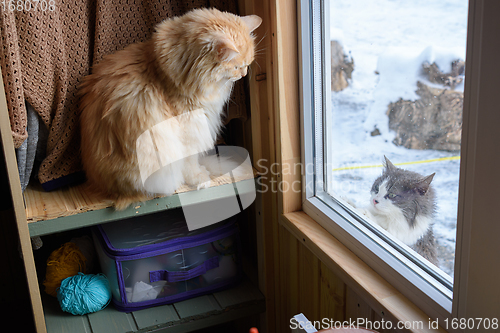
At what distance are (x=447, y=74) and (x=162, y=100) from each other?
0.70m

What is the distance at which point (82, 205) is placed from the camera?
3.61 feet

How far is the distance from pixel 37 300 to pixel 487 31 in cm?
121

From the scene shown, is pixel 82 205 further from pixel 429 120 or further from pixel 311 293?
pixel 429 120

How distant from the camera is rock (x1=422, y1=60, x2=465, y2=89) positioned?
2.26 ft

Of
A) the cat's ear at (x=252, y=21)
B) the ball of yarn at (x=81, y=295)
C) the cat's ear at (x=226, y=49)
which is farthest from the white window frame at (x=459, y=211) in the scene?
the ball of yarn at (x=81, y=295)

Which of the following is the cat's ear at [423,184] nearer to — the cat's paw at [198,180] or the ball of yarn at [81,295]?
the cat's paw at [198,180]

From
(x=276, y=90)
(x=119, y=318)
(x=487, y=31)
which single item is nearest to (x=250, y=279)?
(x=119, y=318)

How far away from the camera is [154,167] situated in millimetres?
1066

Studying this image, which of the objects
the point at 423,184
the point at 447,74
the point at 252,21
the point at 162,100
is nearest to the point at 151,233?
the point at 162,100

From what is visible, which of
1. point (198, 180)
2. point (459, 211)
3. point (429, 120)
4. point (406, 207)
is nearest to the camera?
point (459, 211)

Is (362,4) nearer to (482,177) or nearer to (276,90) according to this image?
(276,90)

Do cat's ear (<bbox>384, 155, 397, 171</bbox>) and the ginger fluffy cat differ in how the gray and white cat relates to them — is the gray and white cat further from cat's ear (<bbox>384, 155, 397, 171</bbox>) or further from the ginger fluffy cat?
the ginger fluffy cat

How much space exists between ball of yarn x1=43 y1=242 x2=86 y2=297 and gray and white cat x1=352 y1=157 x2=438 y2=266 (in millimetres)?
1034

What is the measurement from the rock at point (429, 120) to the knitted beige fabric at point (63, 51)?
0.62 metres
